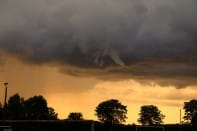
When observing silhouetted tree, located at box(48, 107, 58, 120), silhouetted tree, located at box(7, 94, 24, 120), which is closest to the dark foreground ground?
silhouetted tree, located at box(48, 107, 58, 120)

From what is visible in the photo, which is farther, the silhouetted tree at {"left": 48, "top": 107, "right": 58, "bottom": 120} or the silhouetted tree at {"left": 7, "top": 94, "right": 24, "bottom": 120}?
the silhouetted tree at {"left": 7, "top": 94, "right": 24, "bottom": 120}

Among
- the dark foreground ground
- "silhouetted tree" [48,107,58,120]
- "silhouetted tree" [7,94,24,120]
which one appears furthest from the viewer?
"silhouetted tree" [7,94,24,120]

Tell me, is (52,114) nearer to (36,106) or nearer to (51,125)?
(36,106)

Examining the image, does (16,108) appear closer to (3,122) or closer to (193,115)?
(193,115)

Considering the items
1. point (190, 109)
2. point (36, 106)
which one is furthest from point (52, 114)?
point (190, 109)

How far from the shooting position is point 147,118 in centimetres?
19362

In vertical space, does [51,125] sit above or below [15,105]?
below

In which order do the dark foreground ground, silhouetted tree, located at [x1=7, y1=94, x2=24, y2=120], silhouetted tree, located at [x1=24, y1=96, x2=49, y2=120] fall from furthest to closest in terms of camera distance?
silhouetted tree, located at [x1=24, y1=96, x2=49, y2=120] → silhouetted tree, located at [x1=7, y1=94, x2=24, y2=120] → the dark foreground ground

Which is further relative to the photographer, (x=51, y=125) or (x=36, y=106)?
(x=36, y=106)

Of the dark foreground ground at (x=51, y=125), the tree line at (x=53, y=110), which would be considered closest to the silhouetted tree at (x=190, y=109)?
the tree line at (x=53, y=110)

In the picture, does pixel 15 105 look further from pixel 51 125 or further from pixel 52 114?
pixel 51 125

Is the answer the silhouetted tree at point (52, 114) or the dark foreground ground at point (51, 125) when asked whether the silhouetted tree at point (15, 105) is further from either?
the dark foreground ground at point (51, 125)

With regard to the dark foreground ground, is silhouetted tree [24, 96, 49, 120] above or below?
above

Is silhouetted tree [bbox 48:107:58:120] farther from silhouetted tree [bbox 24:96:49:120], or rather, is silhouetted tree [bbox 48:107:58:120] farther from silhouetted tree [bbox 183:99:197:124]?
silhouetted tree [bbox 183:99:197:124]
